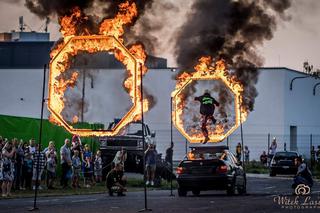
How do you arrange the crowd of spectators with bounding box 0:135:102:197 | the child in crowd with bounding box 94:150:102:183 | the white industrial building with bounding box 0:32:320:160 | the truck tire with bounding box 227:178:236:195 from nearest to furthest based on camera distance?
1. the crowd of spectators with bounding box 0:135:102:197
2. the truck tire with bounding box 227:178:236:195
3. the child in crowd with bounding box 94:150:102:183
4. the white industrial building with bounding box 0:32:320:160

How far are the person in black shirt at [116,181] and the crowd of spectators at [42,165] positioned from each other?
8.10ft

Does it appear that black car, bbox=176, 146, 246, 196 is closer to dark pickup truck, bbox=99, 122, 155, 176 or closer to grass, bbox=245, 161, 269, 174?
dark pickup truck, bbox=99, 122, 155, 176

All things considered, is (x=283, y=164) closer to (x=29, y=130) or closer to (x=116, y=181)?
(x=29, y=130)

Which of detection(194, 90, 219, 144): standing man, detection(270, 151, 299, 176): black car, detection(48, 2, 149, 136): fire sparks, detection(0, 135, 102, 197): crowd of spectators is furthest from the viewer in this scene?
detection(194, 90, 219, 144): standing man

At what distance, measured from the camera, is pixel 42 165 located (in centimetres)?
3123

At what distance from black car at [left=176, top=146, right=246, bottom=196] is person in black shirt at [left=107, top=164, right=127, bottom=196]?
211 centimetres

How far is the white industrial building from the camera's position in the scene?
58344 mm

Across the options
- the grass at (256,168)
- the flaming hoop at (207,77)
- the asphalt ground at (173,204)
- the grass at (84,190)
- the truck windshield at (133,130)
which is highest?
the flaming hoop at (207,77)

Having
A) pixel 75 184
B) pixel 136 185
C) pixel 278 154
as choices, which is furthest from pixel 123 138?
pixel 278 154

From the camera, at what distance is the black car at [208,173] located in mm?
27469

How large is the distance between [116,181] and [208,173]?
3.42 meters

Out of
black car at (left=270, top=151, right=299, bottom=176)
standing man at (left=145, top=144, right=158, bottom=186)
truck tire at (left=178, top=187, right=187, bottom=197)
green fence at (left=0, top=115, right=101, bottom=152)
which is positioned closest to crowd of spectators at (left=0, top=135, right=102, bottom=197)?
green fence at (left=0, top=115, right=101, bottom=152)

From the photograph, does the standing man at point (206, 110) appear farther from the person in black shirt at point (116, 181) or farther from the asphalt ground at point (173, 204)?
the asphalt ground at point (173, 204)

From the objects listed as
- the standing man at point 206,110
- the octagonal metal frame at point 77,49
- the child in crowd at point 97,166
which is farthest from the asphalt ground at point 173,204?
the standing man at point 206,110
